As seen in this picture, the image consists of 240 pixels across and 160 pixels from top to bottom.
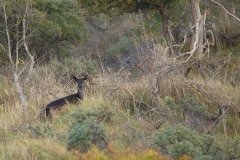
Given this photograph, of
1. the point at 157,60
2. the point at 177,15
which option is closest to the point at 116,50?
the point at 177,15

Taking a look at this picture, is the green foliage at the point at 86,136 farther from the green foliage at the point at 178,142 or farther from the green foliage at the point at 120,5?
the green foliage at the point at 120,5

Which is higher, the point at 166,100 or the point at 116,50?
the point at 166,100

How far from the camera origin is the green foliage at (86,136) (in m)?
8.19

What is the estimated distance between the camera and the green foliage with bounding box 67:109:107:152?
26.9 feet

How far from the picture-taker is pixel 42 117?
A: 34.5 ft

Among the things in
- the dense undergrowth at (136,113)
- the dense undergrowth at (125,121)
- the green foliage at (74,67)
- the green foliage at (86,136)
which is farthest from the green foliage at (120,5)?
the green foliage at (86,136)

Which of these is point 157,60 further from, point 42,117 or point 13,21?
point 13,21

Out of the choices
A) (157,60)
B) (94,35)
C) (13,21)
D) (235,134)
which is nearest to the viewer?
(235,134)

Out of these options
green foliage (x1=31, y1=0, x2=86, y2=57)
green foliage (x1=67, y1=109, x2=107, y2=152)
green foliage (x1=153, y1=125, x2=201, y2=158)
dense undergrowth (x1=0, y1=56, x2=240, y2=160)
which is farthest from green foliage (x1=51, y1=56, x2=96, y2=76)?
green foliage (x1=153, y1=125, x2=201, y2=158)

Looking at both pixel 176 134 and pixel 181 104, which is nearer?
pixel 176 134

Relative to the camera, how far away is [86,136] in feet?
26.9

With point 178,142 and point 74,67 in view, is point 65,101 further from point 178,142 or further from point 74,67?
point 74,67

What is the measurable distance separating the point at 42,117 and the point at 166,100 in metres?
2.07

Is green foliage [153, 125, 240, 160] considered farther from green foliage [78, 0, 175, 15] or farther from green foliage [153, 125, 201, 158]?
green foliage [78, 0, 175, 15]
